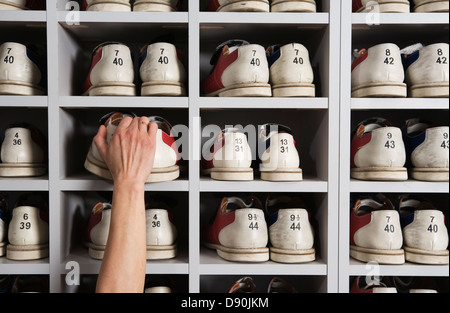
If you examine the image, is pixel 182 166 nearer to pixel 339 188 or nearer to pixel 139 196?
pixel 139 196

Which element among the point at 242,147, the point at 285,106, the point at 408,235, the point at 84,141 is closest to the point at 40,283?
the point at 84,141

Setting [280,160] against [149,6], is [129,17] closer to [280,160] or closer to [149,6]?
[149,6]

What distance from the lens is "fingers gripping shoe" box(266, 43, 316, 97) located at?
100 centimetres

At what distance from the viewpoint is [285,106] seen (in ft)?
3.25

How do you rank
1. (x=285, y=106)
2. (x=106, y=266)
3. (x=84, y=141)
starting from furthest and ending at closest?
(x=84, y=141), (x=285, y=106), (x=106, y=266)

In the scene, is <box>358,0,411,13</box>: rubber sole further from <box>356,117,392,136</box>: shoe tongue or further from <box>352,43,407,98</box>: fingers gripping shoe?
<box>356,117,392,136</box>: shoe tongue

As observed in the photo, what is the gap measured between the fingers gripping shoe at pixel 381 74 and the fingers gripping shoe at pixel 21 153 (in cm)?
97

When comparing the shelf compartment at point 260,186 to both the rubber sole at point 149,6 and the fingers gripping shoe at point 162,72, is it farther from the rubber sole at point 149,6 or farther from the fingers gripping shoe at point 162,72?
the rubber sole at point 149,6

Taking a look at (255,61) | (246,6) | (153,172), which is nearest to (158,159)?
(153,172)

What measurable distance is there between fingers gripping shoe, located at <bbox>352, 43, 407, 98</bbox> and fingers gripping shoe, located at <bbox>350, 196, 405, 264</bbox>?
34 cm

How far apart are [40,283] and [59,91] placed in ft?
2.09

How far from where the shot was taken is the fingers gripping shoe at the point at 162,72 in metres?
1.00

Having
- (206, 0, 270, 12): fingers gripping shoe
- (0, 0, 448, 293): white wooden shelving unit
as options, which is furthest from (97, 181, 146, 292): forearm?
(206, 0, 270, 12): fingers gripping shoe

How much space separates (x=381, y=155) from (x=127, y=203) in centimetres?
71
